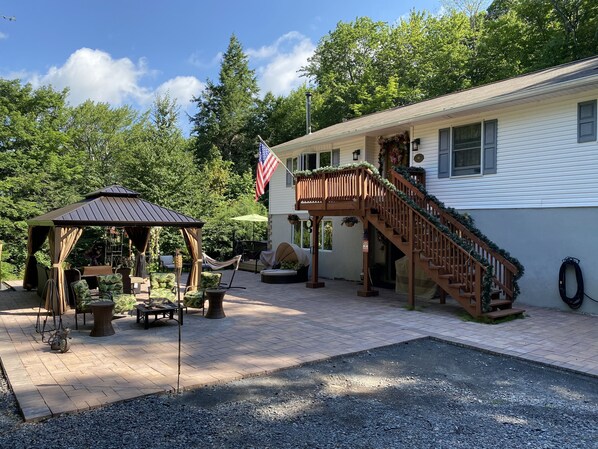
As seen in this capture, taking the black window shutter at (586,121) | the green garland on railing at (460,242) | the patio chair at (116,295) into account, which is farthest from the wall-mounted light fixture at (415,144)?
the patio chair at (116,295)

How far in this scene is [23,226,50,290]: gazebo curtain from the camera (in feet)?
37.2

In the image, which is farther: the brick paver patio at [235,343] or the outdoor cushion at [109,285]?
the outdoor cushion at [109,285]

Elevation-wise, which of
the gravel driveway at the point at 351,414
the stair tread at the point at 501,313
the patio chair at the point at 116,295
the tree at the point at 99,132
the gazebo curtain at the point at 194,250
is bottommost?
the gravel driveway at the point at 351,414

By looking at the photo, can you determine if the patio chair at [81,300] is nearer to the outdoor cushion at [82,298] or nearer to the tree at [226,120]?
the outdoor cushion at [82,298]

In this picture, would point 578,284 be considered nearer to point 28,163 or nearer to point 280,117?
point 28,163

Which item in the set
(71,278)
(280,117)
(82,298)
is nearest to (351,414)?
(82,298)

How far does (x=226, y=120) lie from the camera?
32344 millimetres

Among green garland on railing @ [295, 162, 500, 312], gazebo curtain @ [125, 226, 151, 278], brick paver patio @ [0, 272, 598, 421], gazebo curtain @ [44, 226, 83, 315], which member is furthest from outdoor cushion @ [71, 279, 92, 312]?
green garland on railing @ [295, 162, 500, 312]

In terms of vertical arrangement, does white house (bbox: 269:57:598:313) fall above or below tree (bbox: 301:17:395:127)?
below

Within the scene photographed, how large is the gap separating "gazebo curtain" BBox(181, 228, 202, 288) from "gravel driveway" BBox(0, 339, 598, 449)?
541 centimetres

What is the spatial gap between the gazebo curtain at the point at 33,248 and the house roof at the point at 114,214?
135cm

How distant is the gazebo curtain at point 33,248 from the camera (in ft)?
37.2

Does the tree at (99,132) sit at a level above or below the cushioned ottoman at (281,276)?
above

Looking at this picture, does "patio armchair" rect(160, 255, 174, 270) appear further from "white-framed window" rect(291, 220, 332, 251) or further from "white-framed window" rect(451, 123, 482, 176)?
"white-framed window" rect(451, 123, 482, 176)
